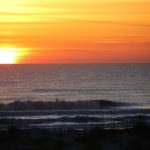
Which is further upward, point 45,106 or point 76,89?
point 76,89

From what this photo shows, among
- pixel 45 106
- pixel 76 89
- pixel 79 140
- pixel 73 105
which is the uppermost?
pixel 76 89

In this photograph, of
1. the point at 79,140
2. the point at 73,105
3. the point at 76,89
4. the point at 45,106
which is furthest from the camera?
the point at 76,89

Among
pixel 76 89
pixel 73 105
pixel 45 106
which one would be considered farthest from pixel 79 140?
pixel 76 89

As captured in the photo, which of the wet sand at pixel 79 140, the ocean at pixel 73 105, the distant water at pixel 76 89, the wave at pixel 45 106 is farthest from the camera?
the distant water at pixel 76 89

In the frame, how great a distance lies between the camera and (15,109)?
4675 cm

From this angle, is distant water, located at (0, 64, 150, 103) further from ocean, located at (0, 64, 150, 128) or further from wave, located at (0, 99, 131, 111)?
wave, located at (0, 99, 131, 111)

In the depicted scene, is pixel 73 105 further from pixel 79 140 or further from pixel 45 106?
pixel 79 140

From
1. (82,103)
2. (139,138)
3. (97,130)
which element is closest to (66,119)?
(97,130)

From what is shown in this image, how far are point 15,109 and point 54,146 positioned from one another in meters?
30.0

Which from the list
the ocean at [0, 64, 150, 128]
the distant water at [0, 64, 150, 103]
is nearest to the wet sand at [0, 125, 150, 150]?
the ocean at [0, 64, 150, 128]

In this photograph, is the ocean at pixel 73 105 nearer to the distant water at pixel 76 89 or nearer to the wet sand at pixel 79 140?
the distant water at pixel 76 89

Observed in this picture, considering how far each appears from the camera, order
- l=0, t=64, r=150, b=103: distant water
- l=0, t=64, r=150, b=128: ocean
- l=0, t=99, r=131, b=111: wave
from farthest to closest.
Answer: l=0, t=64, r=150, b=103: distant water → l=0, t=99, r=131, b=111: wave → l=0, t=64, r=150, b=128: ocean

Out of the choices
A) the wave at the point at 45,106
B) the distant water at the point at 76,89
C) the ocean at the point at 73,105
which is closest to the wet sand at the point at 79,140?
the ocean at the point at 73,105

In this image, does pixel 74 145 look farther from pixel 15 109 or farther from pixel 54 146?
pixel 15 109
